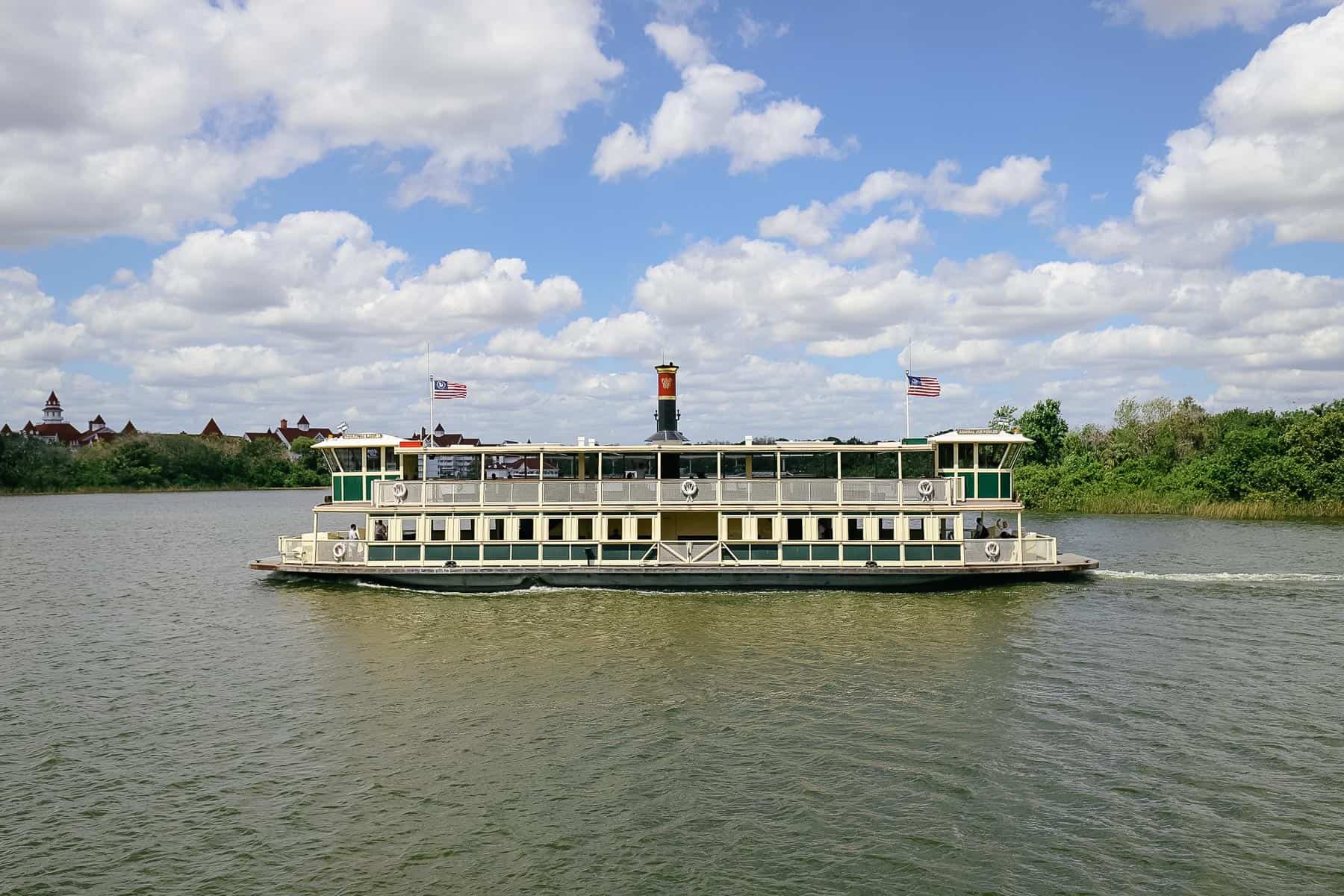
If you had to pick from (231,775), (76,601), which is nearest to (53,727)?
(231,775)

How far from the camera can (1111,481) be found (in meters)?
75.5

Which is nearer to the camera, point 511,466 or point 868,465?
point 868,465

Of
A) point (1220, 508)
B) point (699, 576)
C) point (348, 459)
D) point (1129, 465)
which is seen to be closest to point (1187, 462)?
point (1129, 465)

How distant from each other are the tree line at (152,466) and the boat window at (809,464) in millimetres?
119822

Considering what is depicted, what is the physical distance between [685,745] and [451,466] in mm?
20616

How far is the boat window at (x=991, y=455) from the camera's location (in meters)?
32.8

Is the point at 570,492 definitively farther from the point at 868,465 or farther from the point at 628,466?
the point at 868,465

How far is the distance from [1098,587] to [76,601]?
125ft

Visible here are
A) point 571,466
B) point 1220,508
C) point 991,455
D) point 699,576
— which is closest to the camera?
point 699,576

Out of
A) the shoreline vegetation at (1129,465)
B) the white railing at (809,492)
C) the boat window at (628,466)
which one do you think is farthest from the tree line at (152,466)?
the white railing at (809,492)

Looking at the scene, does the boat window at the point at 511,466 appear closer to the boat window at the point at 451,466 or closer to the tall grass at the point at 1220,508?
the boat window at the point at 451,466

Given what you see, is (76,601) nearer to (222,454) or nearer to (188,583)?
(188,583)

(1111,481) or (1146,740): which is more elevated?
(1111,481)

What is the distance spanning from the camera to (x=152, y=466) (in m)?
136
